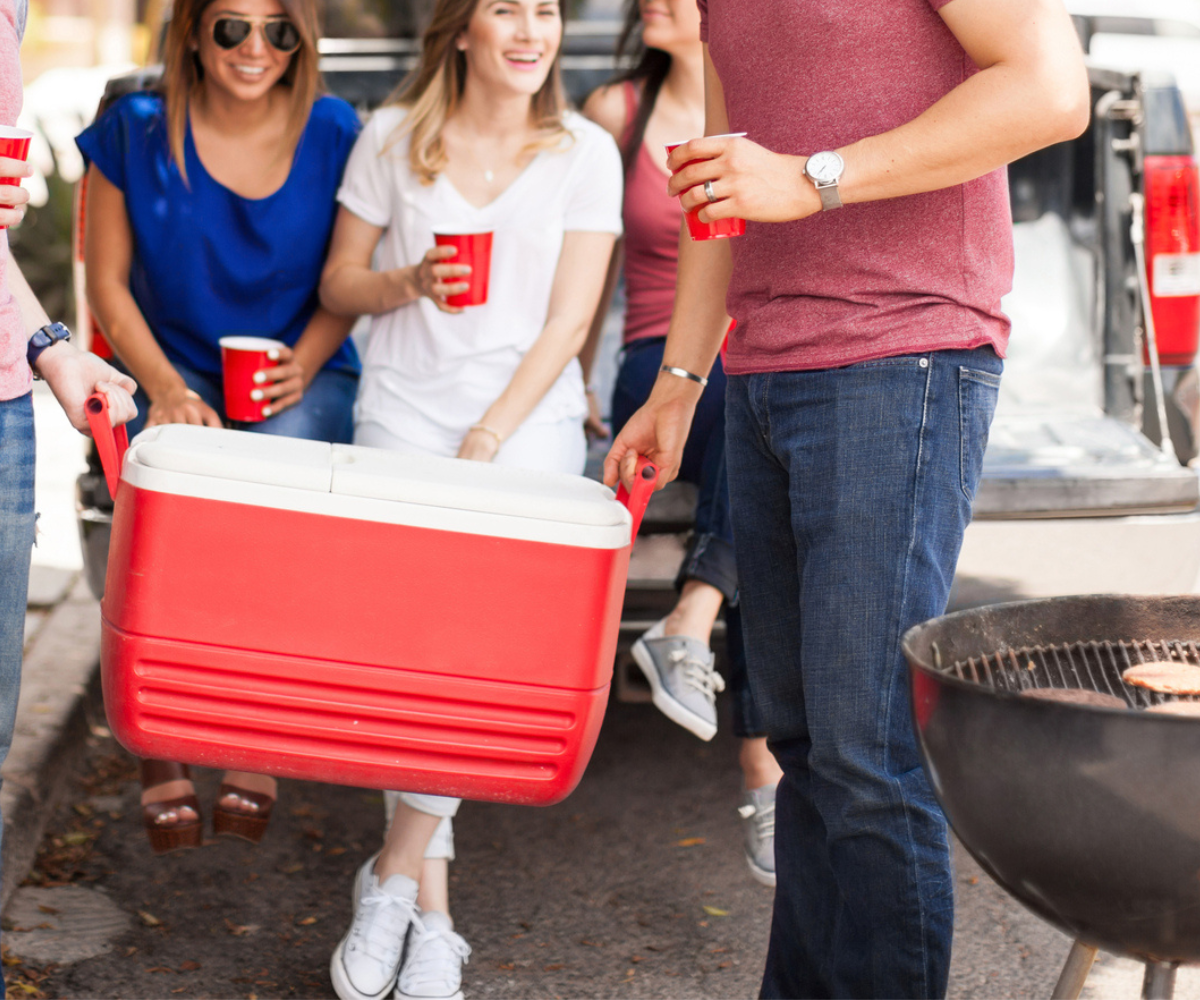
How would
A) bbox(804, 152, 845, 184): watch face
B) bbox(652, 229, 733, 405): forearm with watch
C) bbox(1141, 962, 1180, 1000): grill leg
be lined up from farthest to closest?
bbox(652, 229, 733, 405): forearm with watch
bbox(804, 152, 845, 184): watch face
bbox(1141, 962, 1180, 1000): grill leg

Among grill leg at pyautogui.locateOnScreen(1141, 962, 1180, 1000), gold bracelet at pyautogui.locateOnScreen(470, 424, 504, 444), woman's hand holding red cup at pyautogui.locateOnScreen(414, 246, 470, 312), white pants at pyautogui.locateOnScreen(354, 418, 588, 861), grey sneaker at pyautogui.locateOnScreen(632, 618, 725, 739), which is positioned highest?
woman's hand holding red cup at pyautogui.locateOnScreen(414, 246, 470, 312)

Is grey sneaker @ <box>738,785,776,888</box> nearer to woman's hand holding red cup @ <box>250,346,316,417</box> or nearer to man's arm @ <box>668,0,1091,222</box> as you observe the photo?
woman's hand holding red cup @ <box>250,346,316,417</box>

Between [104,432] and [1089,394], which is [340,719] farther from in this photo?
[1089,394]

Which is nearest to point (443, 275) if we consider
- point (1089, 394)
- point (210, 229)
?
point (210, 229)

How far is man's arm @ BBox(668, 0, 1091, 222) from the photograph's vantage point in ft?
5.75

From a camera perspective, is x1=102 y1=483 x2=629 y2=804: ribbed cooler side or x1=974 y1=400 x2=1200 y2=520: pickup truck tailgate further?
x1=974 y1=400 x2=1200 y2=520: pickup truck tailgate

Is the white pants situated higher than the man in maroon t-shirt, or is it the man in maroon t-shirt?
the man in maroon t-shirt

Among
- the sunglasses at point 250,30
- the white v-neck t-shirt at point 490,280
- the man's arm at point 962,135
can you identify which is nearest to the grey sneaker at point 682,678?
the white v-neck t-shirt at point 490,280

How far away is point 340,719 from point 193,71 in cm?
188

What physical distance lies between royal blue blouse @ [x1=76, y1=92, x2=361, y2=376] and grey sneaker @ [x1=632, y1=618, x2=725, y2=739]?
1.15 meters

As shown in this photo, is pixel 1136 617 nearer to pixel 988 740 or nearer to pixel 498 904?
pixel 988 740

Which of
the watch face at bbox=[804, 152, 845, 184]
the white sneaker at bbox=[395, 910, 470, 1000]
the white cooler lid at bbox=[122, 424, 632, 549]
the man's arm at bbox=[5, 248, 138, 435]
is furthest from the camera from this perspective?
the white sneaker at bbox=[395, 910, 470, 1000]

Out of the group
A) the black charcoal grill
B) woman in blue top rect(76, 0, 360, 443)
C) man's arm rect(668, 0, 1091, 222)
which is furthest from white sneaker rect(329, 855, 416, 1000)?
man's arm rect(668, 0, 1091, 222)

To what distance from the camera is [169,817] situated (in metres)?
2.99
